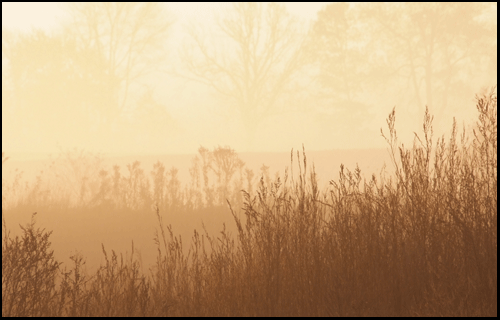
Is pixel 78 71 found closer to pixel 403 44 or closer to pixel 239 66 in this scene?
pixel 239 66

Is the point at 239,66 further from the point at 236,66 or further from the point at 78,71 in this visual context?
the point at 78,71

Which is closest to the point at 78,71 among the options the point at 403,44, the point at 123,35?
the point at 123,35

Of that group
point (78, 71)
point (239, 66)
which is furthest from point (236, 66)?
point (78, 71)

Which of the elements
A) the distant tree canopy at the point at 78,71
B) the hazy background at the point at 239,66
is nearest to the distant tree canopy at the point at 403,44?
the hazy background at the point at 239,66

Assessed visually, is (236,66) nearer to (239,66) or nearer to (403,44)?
(239,66)

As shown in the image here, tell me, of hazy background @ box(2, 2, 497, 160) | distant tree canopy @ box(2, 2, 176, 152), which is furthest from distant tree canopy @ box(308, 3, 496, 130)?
distant tree canopy @ box(2, 2, 176, 152)

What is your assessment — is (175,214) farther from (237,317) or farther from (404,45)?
(404,45)

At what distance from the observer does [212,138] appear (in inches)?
1221

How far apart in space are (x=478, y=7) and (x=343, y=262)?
22.4 meters

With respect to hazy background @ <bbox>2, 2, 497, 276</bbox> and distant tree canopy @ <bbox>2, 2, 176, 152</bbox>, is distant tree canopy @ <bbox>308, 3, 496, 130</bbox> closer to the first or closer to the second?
hazy background @ <bbox>2, 2, 497, 276</bbox>

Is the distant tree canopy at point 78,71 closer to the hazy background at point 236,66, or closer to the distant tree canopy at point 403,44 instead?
the hazy background at point 236,66

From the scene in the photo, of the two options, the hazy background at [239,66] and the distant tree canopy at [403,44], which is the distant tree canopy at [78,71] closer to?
the hazy background at [239,66]

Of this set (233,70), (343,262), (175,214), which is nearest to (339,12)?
(233,70)

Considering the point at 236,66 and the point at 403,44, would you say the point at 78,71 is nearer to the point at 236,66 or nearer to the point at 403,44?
the point at 236,66
